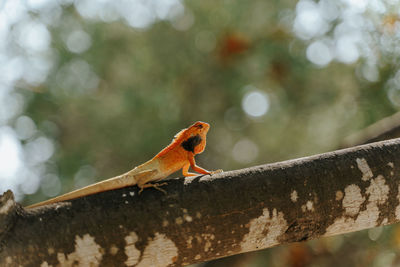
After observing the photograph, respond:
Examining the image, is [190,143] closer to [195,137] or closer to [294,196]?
[195,137]

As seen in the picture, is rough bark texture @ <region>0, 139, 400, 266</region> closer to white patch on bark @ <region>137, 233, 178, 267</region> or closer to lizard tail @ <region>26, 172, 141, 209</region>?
white patch on bark @ <region>137, 233, 178, 267</region>

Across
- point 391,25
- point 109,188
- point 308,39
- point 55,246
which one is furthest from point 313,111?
point 55,246

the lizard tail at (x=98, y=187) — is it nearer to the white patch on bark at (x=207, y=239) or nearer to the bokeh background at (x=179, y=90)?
the white patch on bark at (x=207, y=239)

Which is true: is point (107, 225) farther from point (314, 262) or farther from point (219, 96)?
point (219, 96)

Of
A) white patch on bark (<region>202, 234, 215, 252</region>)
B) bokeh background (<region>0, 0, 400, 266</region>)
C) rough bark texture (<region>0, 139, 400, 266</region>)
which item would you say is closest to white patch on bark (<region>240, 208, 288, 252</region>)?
rough bark texture (<region>0, 139, 400, 266</region>)

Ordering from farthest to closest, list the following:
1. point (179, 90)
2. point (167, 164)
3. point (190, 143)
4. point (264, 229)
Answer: point (179, 90)
point (190, 143)
point (167, 164)
point (264, 229)

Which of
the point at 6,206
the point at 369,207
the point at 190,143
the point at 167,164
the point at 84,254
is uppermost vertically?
the point at 190,143

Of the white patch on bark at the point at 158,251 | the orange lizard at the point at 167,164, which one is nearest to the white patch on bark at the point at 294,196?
the white patch on bark at the point at 158,251

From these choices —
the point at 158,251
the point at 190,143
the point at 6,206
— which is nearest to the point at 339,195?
the point at 158,251
